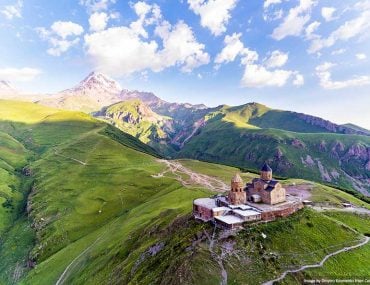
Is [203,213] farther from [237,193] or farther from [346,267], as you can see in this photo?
[346,267]

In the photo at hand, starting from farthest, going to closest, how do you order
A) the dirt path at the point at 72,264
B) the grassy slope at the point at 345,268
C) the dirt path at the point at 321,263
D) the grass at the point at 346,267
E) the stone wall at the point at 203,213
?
1. the dirt path at the point at 72,264
2. the stone wall at the point at 203,213
3. the grass at the point at 346,267
4. the grassy slope at the point at 345,268
5. the dirt path at the point at 321,263

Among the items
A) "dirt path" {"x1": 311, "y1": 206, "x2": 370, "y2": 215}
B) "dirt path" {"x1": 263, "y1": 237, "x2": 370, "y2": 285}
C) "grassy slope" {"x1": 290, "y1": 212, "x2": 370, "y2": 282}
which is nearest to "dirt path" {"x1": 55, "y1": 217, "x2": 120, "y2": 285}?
A: "dirt path" {"x1": 263, "y1": 237, "x2": 370, "y2": 285}

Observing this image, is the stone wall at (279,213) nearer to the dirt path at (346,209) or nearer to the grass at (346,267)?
the grass at (346,267)

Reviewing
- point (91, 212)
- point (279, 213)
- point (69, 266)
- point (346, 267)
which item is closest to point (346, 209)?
point (279, 213)

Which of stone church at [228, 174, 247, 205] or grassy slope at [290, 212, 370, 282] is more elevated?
stone church at [228, 174, 247, 205]

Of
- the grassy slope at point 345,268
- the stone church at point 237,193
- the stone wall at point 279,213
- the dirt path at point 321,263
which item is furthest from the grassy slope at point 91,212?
the grassy slope at point 345,268

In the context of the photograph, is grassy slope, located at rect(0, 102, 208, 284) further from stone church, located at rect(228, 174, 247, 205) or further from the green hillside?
stone church, located at rect(228, 174, 247, 205)

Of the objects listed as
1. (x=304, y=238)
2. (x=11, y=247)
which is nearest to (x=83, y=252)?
(x=11, y=247)

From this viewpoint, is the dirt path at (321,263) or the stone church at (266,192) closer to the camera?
the dirt path at (321,263)
